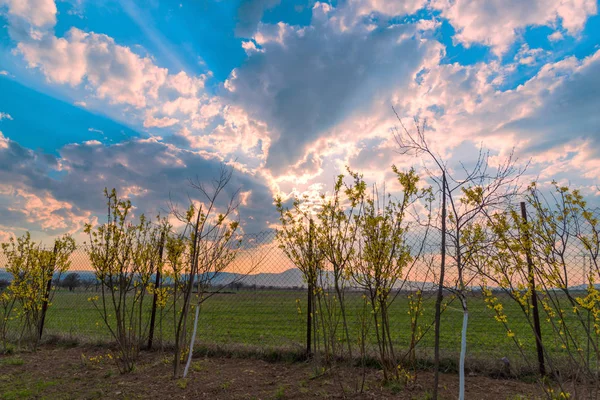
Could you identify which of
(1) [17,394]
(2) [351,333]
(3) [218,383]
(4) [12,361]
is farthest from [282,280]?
(4) [12,361]

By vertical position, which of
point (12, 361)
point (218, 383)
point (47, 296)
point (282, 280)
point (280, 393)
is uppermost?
point (282, 280)

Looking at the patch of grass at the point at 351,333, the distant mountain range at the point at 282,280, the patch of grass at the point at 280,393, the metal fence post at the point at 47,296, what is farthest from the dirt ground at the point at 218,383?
the metal fence post at the point at 47,296

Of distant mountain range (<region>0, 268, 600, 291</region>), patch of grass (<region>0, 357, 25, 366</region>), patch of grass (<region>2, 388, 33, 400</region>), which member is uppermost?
distant mountain range (<region>0, 268, 600, 291</region>)

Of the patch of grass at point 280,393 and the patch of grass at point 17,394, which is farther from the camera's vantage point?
the patch of grass at point 17,394

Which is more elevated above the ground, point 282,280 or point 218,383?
point 282,280

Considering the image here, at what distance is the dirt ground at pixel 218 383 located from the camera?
400 cm

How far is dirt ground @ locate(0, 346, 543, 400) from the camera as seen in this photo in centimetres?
400

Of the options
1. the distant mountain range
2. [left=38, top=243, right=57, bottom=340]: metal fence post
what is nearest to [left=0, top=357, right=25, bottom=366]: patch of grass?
[left=38, top=243, right=57, bottom=340]: metal fence post

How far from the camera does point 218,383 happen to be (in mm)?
4625

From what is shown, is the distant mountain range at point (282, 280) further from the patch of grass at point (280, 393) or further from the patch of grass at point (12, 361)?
the patch of grass at point (12, 361)

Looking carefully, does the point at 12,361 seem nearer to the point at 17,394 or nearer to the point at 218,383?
the point at 17,394

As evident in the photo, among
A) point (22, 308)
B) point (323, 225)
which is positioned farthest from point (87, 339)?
point (323, 225)

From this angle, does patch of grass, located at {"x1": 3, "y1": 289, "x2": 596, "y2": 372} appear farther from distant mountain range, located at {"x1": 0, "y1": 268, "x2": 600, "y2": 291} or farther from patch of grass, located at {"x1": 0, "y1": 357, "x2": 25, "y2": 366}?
patch of grass, located at {"x1": 0, "y1": 357, "x2": 25, "y2": 366}

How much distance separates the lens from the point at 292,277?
561 centimetres
